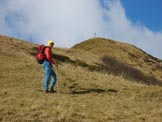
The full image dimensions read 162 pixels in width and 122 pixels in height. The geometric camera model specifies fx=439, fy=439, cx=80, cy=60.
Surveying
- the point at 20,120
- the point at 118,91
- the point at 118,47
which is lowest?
the point at 20,120

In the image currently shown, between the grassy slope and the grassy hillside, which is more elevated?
the grassy hillside

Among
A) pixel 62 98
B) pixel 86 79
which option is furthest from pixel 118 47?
pixel 62 98

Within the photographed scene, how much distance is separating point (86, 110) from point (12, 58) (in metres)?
15.1

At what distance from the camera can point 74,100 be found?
1684cm

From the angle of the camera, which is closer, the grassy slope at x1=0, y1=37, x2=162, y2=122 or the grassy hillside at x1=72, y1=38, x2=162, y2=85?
the grassy slope at x1=0, y1=37, x2=162, y2=122

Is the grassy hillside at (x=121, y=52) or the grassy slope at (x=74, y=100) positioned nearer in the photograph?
the grassy slope at (x=74, y=100)

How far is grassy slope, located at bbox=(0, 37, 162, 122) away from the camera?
1416 centimetres

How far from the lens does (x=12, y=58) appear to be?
29.4 metres

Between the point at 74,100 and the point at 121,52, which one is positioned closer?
the point at 74,100

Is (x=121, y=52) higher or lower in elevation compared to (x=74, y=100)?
higher

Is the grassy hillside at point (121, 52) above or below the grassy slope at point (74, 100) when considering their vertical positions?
above

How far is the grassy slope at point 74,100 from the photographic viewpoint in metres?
14.2

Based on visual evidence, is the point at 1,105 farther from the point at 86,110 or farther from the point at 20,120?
A: the point at 86,110

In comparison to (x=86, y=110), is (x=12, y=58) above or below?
above
